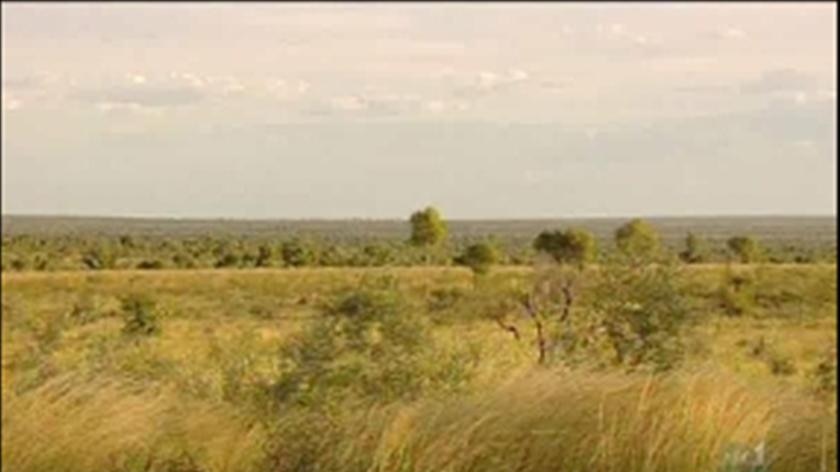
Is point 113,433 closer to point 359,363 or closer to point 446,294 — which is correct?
point 359,363

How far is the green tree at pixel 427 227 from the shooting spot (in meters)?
80.9

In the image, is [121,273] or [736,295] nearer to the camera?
[736,295]

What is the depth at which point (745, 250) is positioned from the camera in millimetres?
88875

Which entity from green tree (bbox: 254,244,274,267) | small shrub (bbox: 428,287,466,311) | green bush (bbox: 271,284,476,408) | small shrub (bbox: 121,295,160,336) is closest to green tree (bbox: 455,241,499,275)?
small shrub (bbox: 428,287,466,311)

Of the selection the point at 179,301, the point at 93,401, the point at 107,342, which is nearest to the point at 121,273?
the point at 179,301

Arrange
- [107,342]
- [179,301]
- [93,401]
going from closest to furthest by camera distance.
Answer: [93,401]
[107,342]
[179,301]

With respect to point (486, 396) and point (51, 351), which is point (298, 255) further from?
point (486, 396)

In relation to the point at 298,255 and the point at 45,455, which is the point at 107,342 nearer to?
the point at 45,455

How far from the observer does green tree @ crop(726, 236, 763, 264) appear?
8788 centimetres

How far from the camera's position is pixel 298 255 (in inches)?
3863

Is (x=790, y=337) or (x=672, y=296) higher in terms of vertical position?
(x=672, y=296)

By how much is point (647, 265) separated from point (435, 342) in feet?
9.74

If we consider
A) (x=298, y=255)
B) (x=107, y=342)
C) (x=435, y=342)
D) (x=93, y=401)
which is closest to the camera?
(x=93, y=401)

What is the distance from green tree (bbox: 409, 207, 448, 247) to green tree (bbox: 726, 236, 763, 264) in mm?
17027
